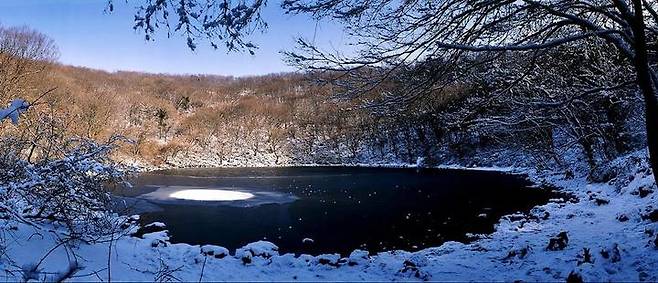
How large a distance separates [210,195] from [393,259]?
11856 mm

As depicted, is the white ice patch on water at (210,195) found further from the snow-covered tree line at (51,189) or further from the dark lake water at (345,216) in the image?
the snow-covered tree line at (51,189)

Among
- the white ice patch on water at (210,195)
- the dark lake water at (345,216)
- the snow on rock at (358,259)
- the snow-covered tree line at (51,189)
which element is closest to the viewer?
the snow-covered tree line at (51,189)

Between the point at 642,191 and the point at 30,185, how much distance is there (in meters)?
10.7

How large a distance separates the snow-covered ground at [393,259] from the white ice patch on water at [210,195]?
9094 mm

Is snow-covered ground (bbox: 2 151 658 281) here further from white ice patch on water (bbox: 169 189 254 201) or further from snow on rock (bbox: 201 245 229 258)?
white ice patch on water (bbox: 169 189 254 201)

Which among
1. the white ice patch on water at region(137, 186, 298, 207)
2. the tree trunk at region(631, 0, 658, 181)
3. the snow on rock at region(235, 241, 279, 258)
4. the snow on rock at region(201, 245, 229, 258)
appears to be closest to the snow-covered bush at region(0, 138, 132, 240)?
the snow on rock at region(201, 245, 229, 258)

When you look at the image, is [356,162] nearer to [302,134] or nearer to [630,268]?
[302,134]

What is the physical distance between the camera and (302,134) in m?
55.4

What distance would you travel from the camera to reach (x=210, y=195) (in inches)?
678

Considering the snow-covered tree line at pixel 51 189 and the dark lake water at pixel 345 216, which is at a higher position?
the snow-covered tree line at pixel 51 189

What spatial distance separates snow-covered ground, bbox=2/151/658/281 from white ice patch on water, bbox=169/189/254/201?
9.09 meters

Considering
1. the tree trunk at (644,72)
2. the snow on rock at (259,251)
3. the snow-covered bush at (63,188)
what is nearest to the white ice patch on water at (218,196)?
the snow on rock at (259,251)

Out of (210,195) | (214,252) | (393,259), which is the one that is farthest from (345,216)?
(210,195)

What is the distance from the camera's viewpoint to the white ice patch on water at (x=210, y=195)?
16.3 m
